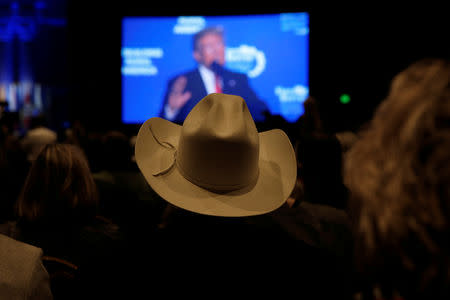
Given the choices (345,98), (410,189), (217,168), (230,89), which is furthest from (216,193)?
(345,98)

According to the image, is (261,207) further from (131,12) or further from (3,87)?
(3,87)

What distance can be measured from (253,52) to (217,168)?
4681 millimetres

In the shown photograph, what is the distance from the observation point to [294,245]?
109 centimetres

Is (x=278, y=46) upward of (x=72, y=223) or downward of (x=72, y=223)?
upward

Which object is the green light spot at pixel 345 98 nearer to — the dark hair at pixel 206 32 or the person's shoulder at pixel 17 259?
the dark hair at pixel 206 32

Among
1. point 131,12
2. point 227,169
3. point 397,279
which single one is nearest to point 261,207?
point 227,169

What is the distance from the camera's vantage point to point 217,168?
1295mm

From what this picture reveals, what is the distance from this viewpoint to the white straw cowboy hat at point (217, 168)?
1.27 meters

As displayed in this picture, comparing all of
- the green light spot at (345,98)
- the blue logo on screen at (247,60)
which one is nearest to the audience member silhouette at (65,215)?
the blue logo on screen at (247,60)

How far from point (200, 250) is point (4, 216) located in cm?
200

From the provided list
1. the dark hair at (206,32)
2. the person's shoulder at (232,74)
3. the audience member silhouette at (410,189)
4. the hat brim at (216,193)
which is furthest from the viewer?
the dark hair at (206,32)

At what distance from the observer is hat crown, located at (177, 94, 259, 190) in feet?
4.20

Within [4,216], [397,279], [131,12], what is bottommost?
[4,216]

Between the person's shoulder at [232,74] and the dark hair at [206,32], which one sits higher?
the dark hair at [206,32]
